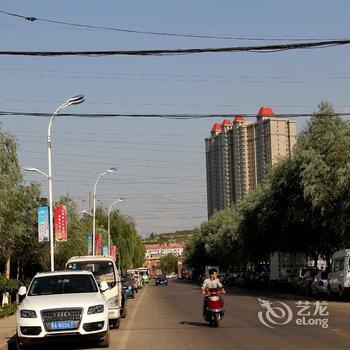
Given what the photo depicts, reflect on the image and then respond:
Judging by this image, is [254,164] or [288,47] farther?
[254,164]

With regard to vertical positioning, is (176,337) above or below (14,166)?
below

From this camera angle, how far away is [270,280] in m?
65.8

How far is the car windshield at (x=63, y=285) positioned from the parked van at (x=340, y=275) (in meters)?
21.0

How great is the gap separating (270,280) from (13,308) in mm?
37240

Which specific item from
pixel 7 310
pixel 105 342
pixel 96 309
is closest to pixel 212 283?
pixel 105 342

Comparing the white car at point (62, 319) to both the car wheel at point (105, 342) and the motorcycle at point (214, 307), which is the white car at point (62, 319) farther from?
the motorcycle at point (214, 307)

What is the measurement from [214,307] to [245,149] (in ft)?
117

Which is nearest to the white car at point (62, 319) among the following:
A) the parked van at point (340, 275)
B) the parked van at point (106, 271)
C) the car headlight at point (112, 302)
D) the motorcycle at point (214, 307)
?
the car headlight at point (112, 302)

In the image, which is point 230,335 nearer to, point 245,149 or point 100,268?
point 100,268

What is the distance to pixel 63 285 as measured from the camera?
16891mm

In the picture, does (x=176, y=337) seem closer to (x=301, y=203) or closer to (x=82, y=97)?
(x=82, y=97)

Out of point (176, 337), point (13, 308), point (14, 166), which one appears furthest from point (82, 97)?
point (176, 337)

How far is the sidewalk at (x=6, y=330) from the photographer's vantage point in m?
18.8

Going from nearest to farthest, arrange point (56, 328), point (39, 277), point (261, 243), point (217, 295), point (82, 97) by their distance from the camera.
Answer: point (56, 328) < point (39, 277) < point (217, 295) < point (82, 97) < point (261, 243)
